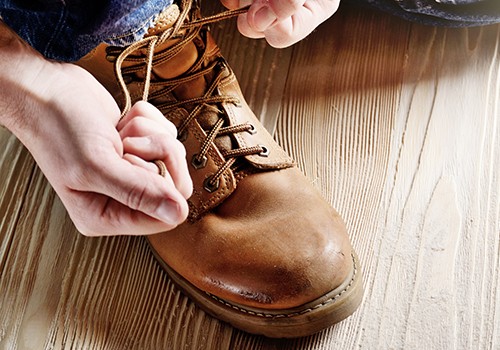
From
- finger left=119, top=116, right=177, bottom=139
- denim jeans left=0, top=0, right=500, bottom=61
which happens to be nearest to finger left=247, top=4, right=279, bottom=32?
denim jeans left=0, top=0, right=500, bottom=61

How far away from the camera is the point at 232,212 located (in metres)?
0.79

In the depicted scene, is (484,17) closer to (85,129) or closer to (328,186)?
(328,186)

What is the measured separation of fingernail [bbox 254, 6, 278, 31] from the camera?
764mm

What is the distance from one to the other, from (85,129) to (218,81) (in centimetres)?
25

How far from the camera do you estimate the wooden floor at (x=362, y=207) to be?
0.80 metres

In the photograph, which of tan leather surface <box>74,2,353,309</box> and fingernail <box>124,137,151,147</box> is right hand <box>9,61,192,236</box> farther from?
tan leather surface <box>74,2,353,309</box>

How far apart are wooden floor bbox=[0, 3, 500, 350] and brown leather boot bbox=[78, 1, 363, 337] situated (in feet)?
0.16

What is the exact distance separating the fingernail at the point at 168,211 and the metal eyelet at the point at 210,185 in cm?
20

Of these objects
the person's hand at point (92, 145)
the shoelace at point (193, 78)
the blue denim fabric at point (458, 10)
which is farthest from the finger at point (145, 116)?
the blue denim fabric at point (458, 10)

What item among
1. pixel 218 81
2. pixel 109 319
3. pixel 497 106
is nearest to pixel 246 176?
pixel 218 81

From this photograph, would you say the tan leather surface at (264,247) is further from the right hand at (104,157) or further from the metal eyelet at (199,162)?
the right hand at (104,157)

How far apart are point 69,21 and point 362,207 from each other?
1.40 feet

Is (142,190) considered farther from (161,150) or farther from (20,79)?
(20,79)

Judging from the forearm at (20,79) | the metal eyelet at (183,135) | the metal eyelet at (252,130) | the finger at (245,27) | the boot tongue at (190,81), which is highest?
the forearm at (20,79)
